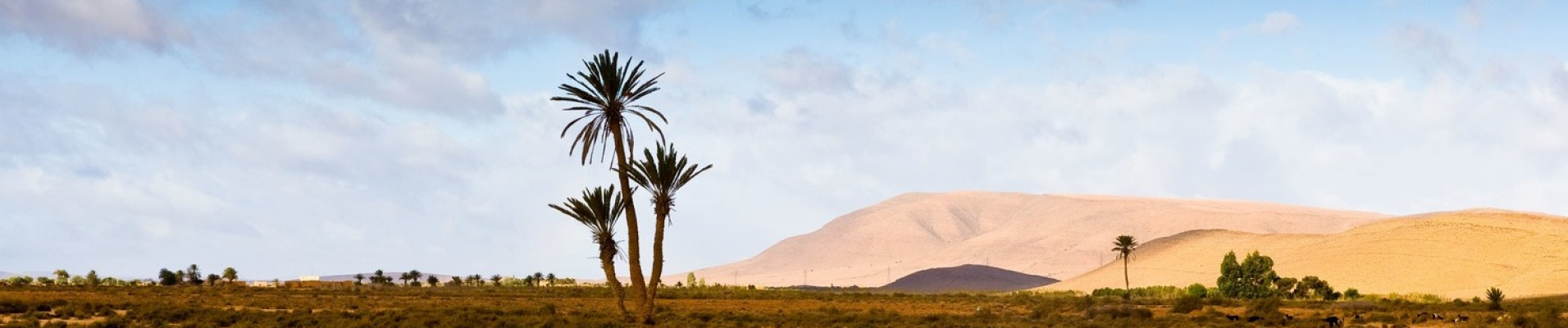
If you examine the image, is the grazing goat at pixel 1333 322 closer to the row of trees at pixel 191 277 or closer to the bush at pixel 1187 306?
the bush at pixel 1187 306

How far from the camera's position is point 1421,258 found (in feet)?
430

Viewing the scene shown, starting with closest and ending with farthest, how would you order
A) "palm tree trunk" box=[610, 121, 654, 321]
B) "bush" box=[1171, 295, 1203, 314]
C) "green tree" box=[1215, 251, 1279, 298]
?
"palm tree trunk" box=[610, 121, 654, 321] < "bush" box=[1171, 295, 1203, 314] < "green tree" box=[1215, 251, 1279, 298]

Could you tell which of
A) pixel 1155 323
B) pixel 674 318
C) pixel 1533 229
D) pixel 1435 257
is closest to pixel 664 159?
pixel 674 318

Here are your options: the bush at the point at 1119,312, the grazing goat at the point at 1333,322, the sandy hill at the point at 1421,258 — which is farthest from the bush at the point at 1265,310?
the sandy hill at the point at 1421,258

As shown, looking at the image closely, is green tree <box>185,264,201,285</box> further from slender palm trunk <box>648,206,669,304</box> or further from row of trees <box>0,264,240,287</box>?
slender palm trunk <box>648,206,669,304</box>

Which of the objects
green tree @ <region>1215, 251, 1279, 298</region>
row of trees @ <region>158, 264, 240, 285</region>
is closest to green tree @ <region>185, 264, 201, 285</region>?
row of trees @ <region>158, 264, 240, 285</region>

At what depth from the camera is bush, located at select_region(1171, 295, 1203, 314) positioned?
5262 cm

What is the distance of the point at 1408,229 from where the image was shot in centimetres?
14150

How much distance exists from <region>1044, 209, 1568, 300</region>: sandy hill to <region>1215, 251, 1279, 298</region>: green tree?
20.7 metres

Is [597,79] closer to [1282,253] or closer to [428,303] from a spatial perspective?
[428,303]

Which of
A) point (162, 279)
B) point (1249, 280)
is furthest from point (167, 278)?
point (1249, 280)

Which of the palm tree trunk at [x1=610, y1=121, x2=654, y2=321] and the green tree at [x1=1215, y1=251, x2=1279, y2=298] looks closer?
the palm tree trunk at [x1=610, y1=121, x2=654, y2=321]

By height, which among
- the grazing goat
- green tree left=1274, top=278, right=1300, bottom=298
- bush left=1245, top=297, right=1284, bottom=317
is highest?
green tree left=1274, top=278, right=1300, bottom=298

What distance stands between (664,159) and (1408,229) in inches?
4925
